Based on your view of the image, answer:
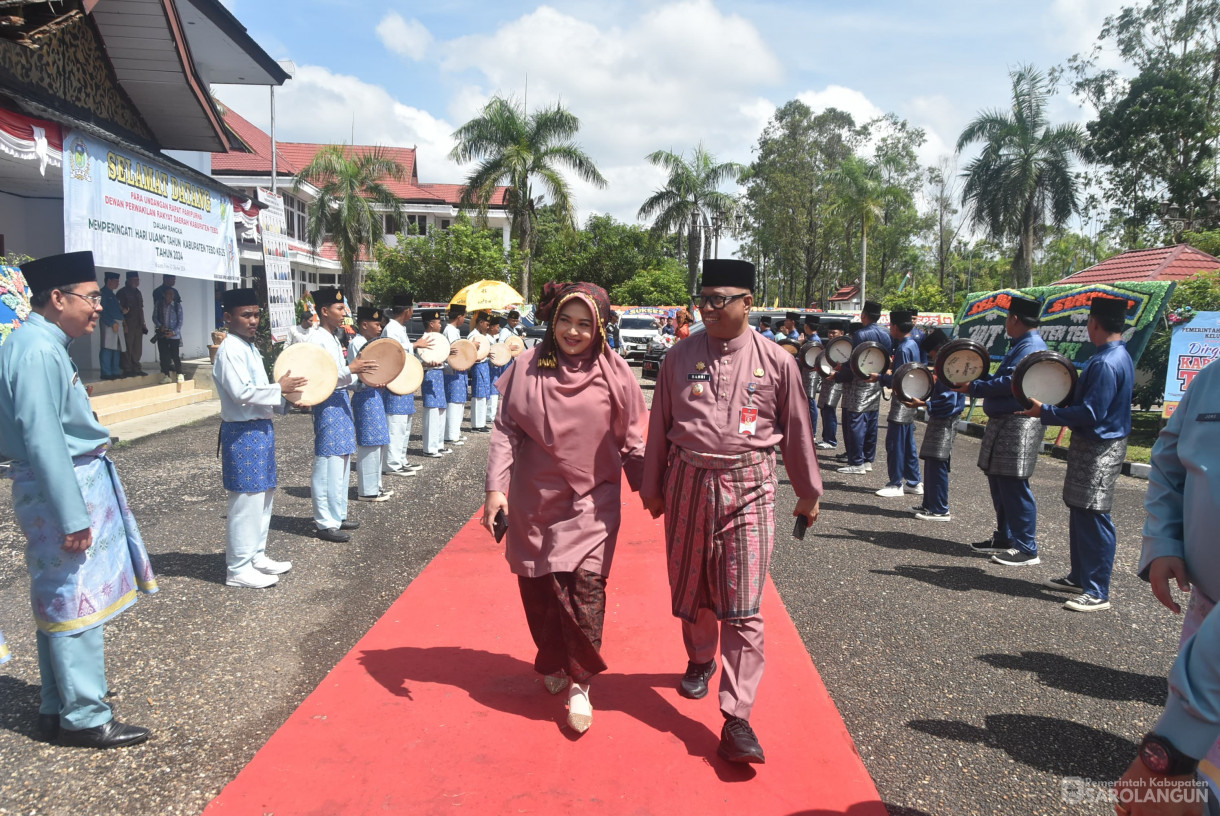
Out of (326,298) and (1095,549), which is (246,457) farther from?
(1095,549)

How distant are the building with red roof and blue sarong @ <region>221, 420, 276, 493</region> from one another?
54.1 feet

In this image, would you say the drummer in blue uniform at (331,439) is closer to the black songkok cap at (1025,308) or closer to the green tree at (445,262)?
the black songkok cap at (1025,308)

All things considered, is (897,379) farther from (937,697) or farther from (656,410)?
(656,410)

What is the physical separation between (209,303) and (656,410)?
57.5 feet

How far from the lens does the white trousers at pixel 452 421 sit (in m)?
10.8

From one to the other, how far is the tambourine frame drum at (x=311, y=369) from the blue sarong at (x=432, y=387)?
4.12 metres

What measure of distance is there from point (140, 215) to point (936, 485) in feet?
36.5

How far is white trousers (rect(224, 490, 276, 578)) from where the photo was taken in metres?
4.97

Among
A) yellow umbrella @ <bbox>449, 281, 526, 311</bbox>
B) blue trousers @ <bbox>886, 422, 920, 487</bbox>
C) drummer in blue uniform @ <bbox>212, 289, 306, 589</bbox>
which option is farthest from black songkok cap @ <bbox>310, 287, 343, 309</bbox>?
yellow umbrella @ <bbox>449, 281, 526, 311</bbox>

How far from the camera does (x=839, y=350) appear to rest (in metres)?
9.84

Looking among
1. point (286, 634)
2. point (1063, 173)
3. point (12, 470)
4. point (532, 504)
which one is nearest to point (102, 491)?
point (12, 470)

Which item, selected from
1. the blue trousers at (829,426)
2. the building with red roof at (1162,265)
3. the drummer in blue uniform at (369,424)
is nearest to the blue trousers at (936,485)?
the blue trousers at (829,426)

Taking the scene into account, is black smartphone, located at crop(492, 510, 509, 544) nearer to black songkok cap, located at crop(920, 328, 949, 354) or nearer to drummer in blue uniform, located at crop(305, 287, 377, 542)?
drummer in blue uniform, located at crop(305, 287, 377, 542)

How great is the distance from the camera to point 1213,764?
1766mm
